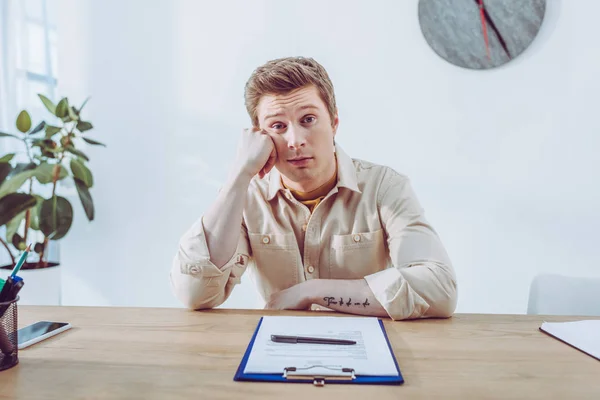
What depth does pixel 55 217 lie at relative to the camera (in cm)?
197

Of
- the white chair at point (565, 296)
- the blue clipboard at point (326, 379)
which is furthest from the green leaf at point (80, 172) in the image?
the white chair at point (565, 296)

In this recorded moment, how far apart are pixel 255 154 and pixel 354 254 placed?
39cm

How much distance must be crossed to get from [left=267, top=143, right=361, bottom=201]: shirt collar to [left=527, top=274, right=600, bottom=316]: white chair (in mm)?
554

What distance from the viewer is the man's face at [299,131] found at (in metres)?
1.19

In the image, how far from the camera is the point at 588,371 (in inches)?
25.0

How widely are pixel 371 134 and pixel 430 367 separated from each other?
1.65 metres

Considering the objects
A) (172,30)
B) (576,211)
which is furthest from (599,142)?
(172,30)

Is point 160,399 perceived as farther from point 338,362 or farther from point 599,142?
point 599,142

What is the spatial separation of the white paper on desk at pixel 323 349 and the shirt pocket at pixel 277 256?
0.36m

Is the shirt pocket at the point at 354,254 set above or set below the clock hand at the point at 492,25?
below

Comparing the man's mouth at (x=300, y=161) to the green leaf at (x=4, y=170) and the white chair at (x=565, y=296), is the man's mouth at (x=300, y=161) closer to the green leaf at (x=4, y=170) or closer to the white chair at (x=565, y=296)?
the white chair at (x=565, y=296)

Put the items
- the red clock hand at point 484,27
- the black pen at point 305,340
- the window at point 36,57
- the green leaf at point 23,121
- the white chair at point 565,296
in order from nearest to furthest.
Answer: the black pen at point 305,340, the white chair at point 565,296, the green leaf at point 23,121, the red clock hand at point 484,27, the window at point 36,57

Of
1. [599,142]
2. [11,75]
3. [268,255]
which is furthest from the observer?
[11,75]

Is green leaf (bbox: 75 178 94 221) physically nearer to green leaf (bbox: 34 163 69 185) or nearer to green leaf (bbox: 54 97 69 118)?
A: green leaf (bbox: 34 163 69 185)
